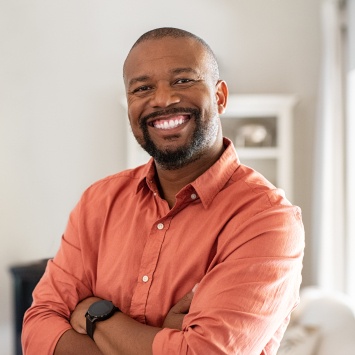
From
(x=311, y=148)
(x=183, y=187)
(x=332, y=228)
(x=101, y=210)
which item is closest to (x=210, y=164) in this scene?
(x=183, y=187)

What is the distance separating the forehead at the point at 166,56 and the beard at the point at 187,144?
106mm

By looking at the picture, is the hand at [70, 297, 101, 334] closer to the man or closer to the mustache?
the man

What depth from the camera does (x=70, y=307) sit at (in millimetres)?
1380

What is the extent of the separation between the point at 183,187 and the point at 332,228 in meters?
2.06

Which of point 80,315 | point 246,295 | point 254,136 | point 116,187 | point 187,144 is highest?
point 187,144

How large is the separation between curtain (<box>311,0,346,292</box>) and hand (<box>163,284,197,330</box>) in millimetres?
2142

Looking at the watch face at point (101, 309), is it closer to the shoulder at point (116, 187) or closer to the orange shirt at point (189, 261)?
the orange shirt at point (189, 261)

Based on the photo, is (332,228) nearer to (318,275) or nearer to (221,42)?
(318,275)

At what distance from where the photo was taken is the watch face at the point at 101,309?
4.14 feet

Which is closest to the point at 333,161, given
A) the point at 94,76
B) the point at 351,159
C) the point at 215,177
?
the point at 351,159

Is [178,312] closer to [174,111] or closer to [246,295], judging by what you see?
[246,295]

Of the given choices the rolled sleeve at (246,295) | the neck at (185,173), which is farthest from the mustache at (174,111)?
the rolled sleeve at (246,295)

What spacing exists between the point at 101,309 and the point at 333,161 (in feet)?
7.38

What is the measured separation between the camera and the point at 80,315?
4.35 ft
